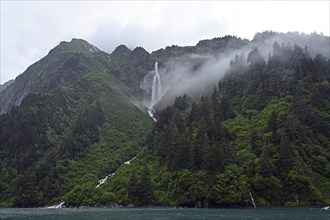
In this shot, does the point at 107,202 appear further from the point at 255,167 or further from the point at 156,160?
the point at 255,167

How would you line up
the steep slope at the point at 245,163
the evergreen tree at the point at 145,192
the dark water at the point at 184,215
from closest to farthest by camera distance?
the dark water at the point at 184,215, the steep slope at the point at 245,163, the evergreen tree at the point at 145,192

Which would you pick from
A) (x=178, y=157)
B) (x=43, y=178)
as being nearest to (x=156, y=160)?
(x=178, y=157)

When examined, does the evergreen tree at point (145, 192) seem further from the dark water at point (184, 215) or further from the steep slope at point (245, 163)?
the dark water at point (184, 215)

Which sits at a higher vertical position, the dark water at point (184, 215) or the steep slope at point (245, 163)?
the steep slope at point (245, 163)

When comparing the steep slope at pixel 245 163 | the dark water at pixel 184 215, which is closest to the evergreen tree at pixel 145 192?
the steep slope at pixel 245 163

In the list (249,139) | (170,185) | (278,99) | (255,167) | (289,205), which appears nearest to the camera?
(289,205)

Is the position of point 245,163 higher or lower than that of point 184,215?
higher

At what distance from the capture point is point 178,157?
161750 mm

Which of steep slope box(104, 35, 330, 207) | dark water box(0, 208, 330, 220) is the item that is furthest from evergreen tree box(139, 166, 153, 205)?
dark water box(0, 208, 330, 220)

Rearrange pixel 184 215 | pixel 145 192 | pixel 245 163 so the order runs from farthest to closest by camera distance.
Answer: pixel 245 163
pixel 145 192
pixel 184 215

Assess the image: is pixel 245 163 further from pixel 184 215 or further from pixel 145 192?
pixel 184 215

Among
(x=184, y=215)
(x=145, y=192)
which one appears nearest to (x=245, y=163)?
(x=145, y=192)

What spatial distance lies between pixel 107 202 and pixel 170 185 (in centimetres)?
2529

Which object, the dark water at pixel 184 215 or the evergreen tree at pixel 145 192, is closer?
the dark water at pixel 184 215
